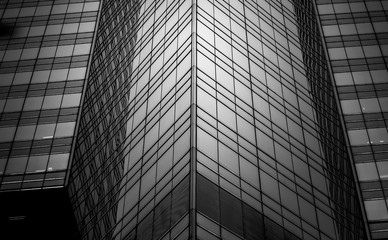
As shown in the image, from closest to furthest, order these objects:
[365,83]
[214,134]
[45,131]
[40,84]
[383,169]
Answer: [214,134] → [383,169] → [45,131] → [40,84] → [365,83]

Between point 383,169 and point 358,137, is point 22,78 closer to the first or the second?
point 358,137

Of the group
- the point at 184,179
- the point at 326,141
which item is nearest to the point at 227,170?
the point at 184,179

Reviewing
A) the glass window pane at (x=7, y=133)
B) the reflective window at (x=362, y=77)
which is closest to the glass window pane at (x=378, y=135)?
the reflective window at (x=362, y=77)

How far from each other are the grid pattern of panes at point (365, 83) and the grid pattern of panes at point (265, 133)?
1618 millimetres

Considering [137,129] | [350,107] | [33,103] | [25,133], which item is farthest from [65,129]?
[350,107]

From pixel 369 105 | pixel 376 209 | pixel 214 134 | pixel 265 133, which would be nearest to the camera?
pixel 214 134

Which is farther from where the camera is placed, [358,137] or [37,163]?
[358,137]

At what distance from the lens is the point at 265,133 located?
136 ft

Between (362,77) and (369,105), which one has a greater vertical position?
(362,77)

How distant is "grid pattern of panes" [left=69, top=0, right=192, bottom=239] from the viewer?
35.5 meters

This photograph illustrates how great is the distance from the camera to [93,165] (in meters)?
52.3

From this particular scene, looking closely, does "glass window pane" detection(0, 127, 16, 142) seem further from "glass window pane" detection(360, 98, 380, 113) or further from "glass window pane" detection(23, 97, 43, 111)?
"glass window pane" detection(360, 98, 380, 113)

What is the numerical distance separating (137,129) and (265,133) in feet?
30.2

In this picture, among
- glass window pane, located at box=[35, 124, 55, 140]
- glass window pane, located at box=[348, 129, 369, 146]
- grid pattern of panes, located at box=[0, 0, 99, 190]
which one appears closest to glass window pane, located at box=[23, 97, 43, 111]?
grid pattern of panes, located at box=[0, 0, 99, 190]
